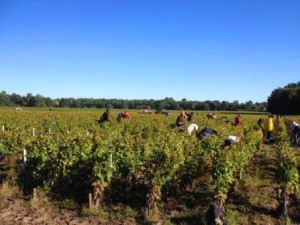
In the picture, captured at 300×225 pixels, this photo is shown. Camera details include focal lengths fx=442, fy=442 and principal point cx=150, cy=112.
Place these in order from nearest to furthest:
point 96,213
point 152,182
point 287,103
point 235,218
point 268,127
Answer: point 235,218
point 96,213
point 152,182
point 268,127
point 287,103

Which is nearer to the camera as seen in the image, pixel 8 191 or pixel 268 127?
pixel 8 191

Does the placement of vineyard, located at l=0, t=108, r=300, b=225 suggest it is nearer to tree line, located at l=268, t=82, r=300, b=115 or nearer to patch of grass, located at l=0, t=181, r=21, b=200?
patch of grass, located at l=0, t=181, r=21, b=200

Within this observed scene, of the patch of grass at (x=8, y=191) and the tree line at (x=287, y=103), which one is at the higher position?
the tree line at (x=287, y=103)

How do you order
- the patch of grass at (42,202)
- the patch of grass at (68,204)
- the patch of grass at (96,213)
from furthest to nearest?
the patch of grass at (68,204) < the patch of grass at (42,202) < the patch of grass at (96,213)

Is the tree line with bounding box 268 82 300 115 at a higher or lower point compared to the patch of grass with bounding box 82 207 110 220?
higher

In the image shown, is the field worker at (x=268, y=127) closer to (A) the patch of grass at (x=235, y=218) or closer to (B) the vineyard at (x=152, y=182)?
(B) the vineyard at (x=152, y=182)

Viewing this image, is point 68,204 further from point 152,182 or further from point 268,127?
point 268,127

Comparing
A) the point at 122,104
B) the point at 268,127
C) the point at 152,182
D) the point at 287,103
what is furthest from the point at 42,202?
the point at 122,104

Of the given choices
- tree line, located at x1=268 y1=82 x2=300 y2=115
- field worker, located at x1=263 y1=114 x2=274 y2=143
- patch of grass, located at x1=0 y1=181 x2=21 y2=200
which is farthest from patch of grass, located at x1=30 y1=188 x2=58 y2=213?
tree line, located at x1=268 y1=82 x2=300 y2=115

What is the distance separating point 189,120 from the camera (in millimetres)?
31094

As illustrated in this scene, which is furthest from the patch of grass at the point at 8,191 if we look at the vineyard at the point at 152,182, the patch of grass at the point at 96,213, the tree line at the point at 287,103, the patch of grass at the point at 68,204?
the tree line at the point at 287,103

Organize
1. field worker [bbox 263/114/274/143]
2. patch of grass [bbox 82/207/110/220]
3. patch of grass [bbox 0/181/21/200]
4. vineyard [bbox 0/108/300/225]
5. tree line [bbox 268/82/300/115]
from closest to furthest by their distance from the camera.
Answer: patch of grass [bbox 82/207/110/220]
vineyard [bbox 0/108/300/225]
patch of grass [bbox 0/181/21/200]
field worker [bbox 263/114/274/143]
tree line [bbox 268/82/300/115]

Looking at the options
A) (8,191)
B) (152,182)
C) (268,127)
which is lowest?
(8,191)

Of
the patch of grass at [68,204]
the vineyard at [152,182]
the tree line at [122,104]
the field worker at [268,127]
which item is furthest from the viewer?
the tree line at [122,104]
